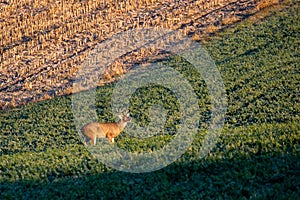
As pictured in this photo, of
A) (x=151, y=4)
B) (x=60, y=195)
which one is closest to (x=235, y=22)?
(x=151, y=4)

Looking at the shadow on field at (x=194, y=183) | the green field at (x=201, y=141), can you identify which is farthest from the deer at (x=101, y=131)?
the shadow on field at (x=194, y=183)

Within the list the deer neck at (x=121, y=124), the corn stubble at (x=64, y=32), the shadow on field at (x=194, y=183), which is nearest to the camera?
the shadow on field at (x=194, y=183)

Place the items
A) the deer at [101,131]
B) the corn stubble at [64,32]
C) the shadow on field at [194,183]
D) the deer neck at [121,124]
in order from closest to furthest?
the shadow on field at [194,183] → the deer at [101,131] → the deer neck at [121,124] → the corn stubble at [64,32]

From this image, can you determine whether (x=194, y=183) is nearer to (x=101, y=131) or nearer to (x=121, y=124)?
(x=101, y=131)

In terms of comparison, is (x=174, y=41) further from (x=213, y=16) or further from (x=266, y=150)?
(x=266, y=150)

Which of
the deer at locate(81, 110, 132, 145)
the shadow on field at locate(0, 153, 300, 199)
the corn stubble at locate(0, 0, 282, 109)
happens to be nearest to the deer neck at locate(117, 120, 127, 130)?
the deer at locate(81, 110, 132, 145)

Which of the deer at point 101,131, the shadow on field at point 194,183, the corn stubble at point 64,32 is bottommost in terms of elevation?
the shadow on field at point 194,183

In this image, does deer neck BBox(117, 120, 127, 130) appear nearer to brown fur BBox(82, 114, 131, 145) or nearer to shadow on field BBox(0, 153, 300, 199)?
brown fur BBox(82, 114, 131, 145)

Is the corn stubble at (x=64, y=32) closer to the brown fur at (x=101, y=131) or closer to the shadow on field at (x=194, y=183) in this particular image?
the brown fur at (x=101, y=131)
